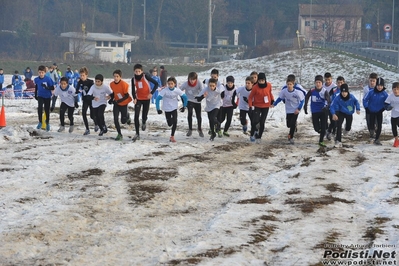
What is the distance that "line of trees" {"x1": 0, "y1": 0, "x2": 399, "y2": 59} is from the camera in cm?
10319

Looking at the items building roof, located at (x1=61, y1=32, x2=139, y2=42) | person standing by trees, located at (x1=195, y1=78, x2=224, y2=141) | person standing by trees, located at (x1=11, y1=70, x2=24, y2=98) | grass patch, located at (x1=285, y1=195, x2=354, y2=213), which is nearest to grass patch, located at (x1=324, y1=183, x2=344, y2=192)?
grass patch, located at (x1=285, y1=195, x2=354, y2=213)

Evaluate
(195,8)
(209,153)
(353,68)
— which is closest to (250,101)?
(209,153)

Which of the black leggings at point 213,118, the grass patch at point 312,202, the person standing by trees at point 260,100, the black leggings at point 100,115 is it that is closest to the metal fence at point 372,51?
the black leggings at point 213,118

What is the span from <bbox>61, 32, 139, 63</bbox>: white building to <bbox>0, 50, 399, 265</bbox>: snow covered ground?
67132 mm

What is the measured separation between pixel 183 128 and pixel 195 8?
85.1 m

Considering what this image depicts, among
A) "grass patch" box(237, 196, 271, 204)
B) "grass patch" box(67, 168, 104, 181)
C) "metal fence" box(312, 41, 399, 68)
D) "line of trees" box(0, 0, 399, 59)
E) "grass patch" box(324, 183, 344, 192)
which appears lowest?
"grass patch" box(237, 196, 271, 204)

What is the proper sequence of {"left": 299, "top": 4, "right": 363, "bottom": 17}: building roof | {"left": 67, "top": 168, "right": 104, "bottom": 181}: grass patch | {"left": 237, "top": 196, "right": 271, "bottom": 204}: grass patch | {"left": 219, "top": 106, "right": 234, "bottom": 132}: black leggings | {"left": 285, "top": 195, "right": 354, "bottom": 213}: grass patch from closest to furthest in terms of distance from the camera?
1. {"left": 285, "top": 195, "right": 354, "bottom": 213}: grass patch
2. {"left": 237, "top": 196, "right": 271, "bottom": 204}: grass patch
3. {"left": 67, "top": 168, "right": 104, "bottom": 181}: grass patch
4. {"left": 219, "top": 106, "right": 234, "bottom": 132}: black leggings
5. {"left": 299, "top": 4, "right": 363, "bottom": 17}: building roof

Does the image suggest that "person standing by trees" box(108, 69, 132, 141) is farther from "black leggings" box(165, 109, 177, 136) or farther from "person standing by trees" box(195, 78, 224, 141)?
"person standing by trees" box(195, 78, 224, 141)

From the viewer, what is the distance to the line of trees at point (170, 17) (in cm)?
10319

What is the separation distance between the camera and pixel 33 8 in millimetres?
111000

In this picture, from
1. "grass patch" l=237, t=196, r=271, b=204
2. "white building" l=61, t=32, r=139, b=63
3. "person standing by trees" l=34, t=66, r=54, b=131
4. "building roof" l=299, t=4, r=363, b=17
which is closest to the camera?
"grass patch" l=237, t=196, r=271, b=204

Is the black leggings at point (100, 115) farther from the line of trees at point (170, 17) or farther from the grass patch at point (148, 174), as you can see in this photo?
the line of trees at point (170, 17)

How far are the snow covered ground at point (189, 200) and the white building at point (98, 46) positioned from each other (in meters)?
67.1

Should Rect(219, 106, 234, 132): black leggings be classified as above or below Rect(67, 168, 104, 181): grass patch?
above
